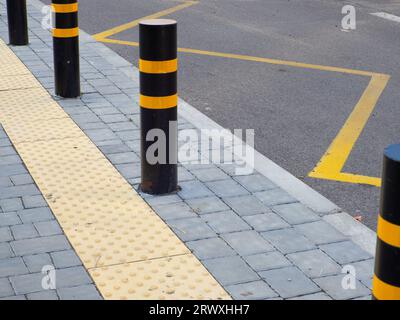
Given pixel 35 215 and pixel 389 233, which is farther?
pixel 35 215

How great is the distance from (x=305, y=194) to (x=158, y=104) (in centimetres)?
119

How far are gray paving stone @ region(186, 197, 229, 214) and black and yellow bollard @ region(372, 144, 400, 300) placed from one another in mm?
1946

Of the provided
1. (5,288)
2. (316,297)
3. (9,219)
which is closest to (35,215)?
(9,219)

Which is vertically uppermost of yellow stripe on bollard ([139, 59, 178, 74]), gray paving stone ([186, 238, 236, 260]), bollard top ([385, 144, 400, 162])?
bollard top ([385, 144, 400, 162])

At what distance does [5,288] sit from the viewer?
4379 mm

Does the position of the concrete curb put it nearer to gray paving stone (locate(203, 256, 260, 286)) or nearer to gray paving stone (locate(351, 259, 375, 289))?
gray paving stone (locate(351, 259, 375, 289))

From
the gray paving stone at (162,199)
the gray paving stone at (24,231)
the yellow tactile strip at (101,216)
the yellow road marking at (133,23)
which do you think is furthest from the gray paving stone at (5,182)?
the yellow road marking at (133,23)

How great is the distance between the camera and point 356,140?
22.9 feet

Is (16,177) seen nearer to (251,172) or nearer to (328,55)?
(251,172)

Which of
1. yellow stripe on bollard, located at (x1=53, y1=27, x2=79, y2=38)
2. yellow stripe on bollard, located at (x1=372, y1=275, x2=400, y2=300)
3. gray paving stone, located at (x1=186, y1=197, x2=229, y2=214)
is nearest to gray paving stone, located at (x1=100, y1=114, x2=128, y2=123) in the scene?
yellow stripe on bollard, located at (x1=53, y1=27, x2=79, y2=38)

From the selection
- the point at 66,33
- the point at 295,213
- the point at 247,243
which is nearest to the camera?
the point at 247,243

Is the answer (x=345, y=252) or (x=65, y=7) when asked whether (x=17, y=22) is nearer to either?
(x=65, y=7)

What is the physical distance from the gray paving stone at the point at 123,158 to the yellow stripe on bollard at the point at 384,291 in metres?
3.03

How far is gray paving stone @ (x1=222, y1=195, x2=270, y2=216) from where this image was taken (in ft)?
17.6
